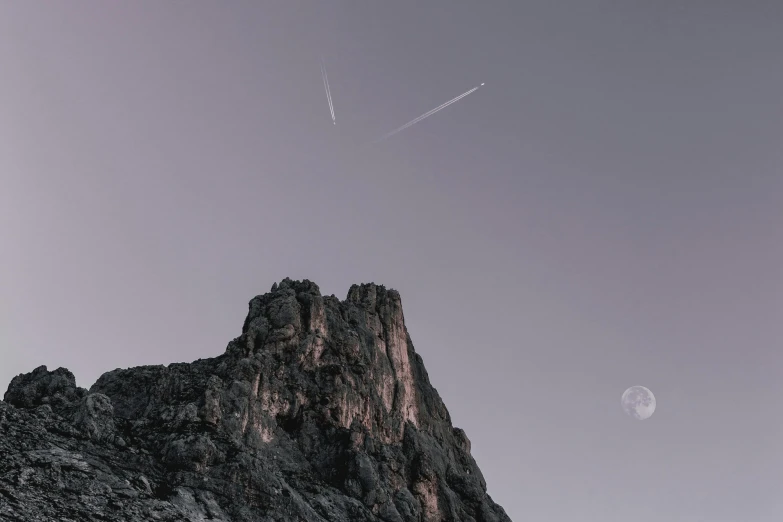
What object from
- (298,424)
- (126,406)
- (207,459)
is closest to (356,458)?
(298,424)

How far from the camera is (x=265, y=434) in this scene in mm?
58750

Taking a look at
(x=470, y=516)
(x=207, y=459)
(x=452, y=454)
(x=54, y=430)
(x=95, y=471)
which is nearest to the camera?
(x=95, y=471)

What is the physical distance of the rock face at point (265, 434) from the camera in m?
35.6

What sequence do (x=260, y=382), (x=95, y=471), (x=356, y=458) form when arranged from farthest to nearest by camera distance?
(x=260, y=382), (x=356, y=458), (x=95, y=471)

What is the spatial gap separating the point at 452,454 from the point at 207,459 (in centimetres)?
5321

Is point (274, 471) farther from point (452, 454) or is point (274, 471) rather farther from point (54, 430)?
point (452, 454)

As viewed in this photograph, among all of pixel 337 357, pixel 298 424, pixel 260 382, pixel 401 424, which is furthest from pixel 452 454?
pixel 260 382

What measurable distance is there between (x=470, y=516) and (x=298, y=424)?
1090 inches

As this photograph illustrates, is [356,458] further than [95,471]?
Yes

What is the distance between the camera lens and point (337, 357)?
76438 millimetres

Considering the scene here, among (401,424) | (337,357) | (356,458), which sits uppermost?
(337,357)

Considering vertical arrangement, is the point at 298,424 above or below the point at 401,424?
below

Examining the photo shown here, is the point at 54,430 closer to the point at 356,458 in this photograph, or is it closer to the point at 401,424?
the point at 356,458

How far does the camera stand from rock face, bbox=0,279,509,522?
35.6 m
